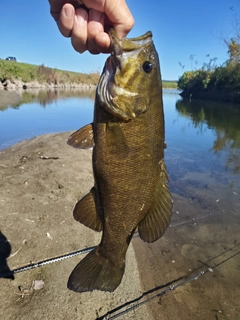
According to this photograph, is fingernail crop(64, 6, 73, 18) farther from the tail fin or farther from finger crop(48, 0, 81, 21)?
the tail fin

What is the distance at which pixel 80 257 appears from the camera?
434 centimetres

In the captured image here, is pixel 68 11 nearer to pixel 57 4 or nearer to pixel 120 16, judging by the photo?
pixel 57 4

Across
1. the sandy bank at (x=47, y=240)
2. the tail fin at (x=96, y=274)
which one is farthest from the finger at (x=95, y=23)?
the sandy bank at (x=47, y=240)

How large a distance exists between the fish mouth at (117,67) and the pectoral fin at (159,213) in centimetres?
59

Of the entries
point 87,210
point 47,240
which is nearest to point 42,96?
point 47,240

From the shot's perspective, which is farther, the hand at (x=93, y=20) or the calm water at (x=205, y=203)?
the calm water at (x=205, y=203)

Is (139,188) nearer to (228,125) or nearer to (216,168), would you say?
(216,168)

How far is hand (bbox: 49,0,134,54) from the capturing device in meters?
2.03

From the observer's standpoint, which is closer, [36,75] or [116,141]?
[116,141]

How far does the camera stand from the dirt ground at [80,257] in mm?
3520

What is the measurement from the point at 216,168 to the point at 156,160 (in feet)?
31.6

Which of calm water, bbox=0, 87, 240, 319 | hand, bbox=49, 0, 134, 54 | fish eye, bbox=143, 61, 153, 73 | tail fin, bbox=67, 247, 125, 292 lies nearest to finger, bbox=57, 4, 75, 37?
hand, bbox=49, 0, 134, 54

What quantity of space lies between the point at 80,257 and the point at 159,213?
263 centimetres

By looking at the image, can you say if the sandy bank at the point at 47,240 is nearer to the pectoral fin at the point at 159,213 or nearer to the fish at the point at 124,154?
the fish at the point at 124,154
